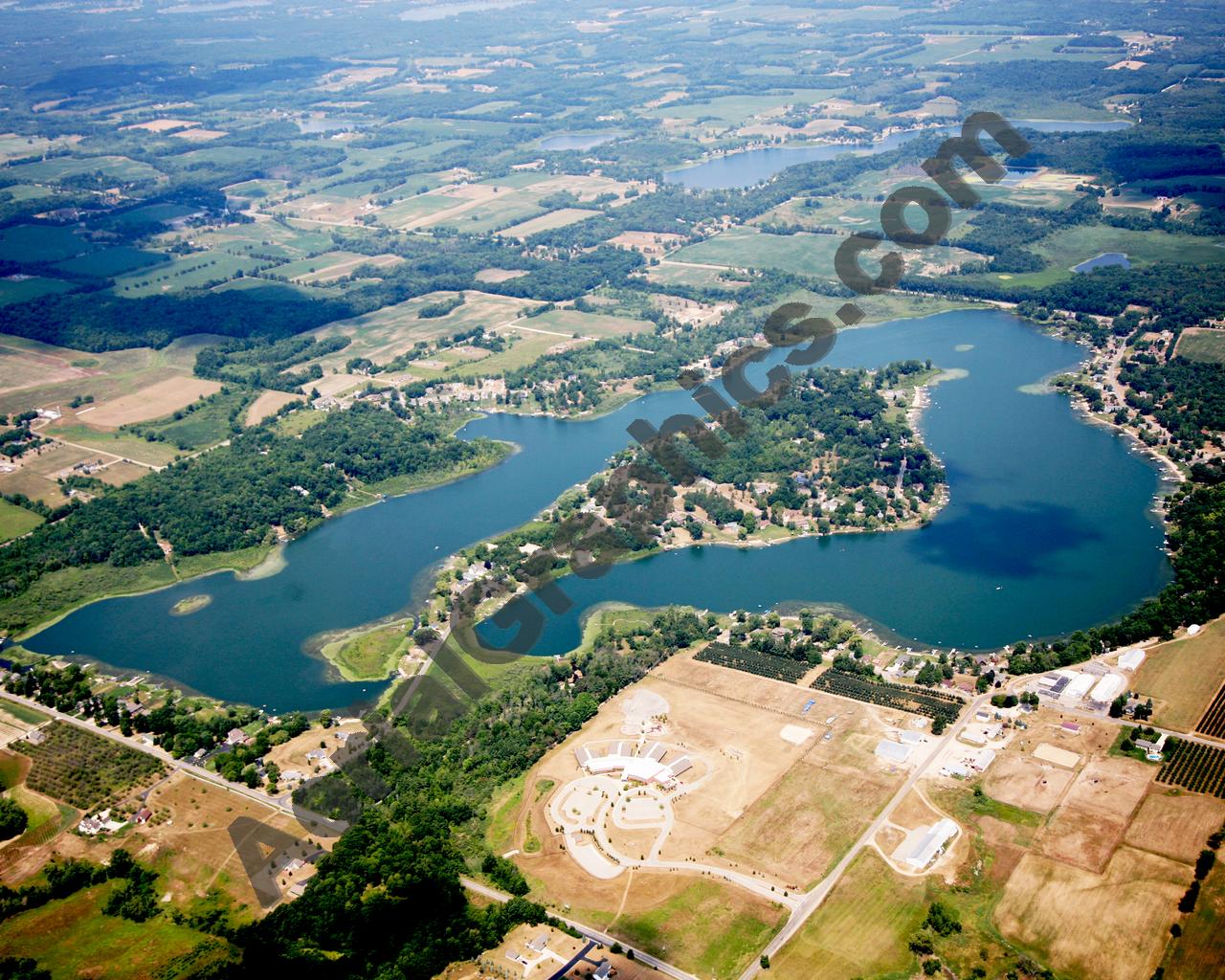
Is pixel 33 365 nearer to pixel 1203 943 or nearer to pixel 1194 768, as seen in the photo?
pixel 1194 768

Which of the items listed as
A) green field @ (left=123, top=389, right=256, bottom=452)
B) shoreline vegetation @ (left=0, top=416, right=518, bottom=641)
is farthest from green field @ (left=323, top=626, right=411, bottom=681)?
green field @ (left=123, top=389, right=256, bottom=452)

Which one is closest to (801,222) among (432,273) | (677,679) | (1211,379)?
(432,273)

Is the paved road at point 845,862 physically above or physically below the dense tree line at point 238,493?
below

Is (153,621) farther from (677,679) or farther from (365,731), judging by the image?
(677,679)

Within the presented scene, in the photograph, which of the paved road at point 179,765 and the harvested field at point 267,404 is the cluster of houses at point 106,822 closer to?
the paved road at point 179,765

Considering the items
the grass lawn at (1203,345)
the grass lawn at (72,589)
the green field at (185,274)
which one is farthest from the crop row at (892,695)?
the green field at (185,274)

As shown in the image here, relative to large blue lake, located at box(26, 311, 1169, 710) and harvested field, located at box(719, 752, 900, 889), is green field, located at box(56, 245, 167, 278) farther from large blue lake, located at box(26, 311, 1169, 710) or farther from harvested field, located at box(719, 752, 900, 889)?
harvested field, located at box(719, 752, 900, 889)
